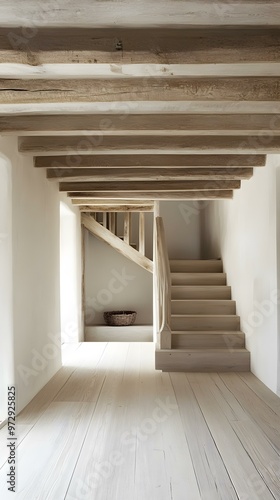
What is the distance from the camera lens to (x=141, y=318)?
356 inches

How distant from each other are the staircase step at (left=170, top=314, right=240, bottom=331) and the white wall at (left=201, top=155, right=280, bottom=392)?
0.51 ft

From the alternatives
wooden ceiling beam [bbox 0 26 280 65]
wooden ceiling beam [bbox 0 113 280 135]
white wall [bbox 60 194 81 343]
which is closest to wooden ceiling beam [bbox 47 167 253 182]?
wooden ceiling beam [bbox 0 113 280 135]

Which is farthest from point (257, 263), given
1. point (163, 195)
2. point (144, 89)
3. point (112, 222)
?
point (112, 222)

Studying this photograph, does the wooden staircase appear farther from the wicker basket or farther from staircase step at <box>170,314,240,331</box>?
the wicker basket

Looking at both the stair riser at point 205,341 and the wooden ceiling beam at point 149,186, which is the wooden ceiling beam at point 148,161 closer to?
the wooden ceiling beam at point 149,186

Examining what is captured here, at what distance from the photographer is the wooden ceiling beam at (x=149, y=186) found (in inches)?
224

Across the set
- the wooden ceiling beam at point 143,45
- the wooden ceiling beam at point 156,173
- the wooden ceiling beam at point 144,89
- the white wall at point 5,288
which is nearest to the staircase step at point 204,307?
the wooden ceiling beam at point 156,173

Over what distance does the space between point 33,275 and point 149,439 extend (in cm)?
193

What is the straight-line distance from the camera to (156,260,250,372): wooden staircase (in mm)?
5383

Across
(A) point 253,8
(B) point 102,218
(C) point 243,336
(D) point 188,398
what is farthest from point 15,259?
(B) point 102,218

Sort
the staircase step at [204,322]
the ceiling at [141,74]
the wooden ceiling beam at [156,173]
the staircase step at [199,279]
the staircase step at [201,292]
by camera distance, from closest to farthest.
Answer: the ceiling at [141,74], the wooden ceiling beam at [156,173], the staircase step at [204,322], the staircase step at [201,292], the staircase step at [199,279]

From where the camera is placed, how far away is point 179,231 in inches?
370

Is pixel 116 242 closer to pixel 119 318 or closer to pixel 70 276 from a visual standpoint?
pixel 70 276

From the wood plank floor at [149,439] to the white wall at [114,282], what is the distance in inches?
151
